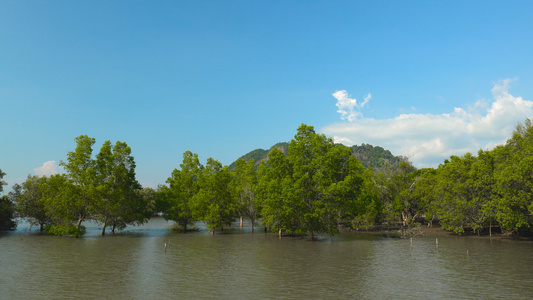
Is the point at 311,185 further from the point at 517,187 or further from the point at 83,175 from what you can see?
the point at 83,175

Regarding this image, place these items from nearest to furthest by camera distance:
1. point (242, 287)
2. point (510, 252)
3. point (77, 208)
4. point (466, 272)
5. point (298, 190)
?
point (242, 287) → point (466, 272) → point (510, 252) → point (298, 190) → point (77, 208)

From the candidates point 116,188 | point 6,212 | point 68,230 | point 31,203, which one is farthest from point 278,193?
point 6,212

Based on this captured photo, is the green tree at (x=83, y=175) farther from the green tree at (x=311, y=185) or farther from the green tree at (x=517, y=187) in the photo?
the green tree at (x=517, y=187)

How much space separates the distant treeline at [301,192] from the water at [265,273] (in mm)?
12206

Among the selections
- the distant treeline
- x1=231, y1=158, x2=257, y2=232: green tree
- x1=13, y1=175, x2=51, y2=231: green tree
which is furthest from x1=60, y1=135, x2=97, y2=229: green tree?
x1=231, y1=158, x2=257, y2=232: green tree

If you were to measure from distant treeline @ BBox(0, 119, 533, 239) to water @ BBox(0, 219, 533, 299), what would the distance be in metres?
12.2

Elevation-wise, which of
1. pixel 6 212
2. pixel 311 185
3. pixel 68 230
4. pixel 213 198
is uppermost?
pixel 311 185

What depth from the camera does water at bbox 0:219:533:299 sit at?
27000 millimetres

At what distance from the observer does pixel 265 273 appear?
114ft

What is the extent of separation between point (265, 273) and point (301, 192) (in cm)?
3001

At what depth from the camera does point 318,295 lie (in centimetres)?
2609

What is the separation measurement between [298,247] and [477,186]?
128 feet

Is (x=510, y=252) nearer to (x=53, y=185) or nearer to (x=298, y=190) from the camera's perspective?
(x=298, y=190)

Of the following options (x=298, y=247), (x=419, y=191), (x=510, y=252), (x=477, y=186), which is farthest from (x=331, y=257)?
(x=419, y=191)
